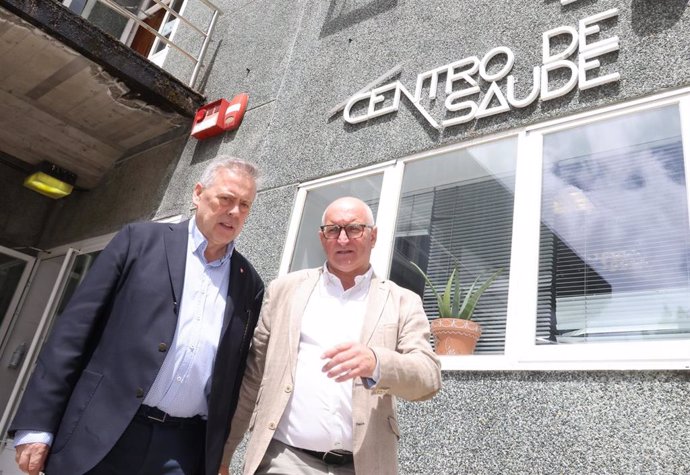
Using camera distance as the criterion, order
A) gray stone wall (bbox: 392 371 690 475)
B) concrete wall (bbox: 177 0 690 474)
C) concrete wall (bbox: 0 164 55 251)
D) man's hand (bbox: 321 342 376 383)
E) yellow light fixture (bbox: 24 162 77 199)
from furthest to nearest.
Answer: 1. concrete wall (bbox: 0 164 55 251)
2. yellow light fixture (bbox: 24 162 77 199)
3. concrete wall (bbox: 177 0 690 474)
4. gray stone wall (bbox: 392 371 690 475)
5. man's hand (bbox: 321 342 376 383)

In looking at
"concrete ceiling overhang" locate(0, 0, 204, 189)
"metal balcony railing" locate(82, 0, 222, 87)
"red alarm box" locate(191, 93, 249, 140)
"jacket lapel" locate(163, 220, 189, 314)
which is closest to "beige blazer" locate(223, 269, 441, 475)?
"jacket lapel" locate(163, 220, 189, 314)

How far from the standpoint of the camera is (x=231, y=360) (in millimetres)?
2117

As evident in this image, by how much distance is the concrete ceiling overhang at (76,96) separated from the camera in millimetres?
5266

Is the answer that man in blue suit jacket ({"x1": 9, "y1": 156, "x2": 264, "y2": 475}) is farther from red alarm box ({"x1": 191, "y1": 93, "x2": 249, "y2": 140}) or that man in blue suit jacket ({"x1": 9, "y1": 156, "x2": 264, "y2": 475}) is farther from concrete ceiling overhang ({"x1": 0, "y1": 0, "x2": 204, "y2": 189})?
concrete ceiling overhang ({"x1": 0, "y1": 0, "x2": 204, "y2": 189})

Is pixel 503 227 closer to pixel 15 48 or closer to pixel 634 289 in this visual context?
pixel 634 289

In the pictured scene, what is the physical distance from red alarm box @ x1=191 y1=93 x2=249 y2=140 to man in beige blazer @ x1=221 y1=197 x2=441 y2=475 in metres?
3.47

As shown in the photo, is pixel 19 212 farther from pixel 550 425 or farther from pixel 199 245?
pixel 550 425

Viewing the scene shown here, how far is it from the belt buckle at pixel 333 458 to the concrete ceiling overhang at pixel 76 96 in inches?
188

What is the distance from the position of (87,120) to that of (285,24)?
8.09 ft

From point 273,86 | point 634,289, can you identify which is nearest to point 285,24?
point 273,86

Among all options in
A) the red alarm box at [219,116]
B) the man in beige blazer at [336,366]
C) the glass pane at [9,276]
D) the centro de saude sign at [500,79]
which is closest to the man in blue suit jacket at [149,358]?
the man in beige blazer at [336,366]

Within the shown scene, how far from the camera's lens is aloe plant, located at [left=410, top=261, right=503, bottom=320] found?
3.44 m

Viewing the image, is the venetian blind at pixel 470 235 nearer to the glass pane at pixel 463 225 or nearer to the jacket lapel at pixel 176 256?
the glass pane at pixel 463 225

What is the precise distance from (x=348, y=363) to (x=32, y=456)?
1.00 m
